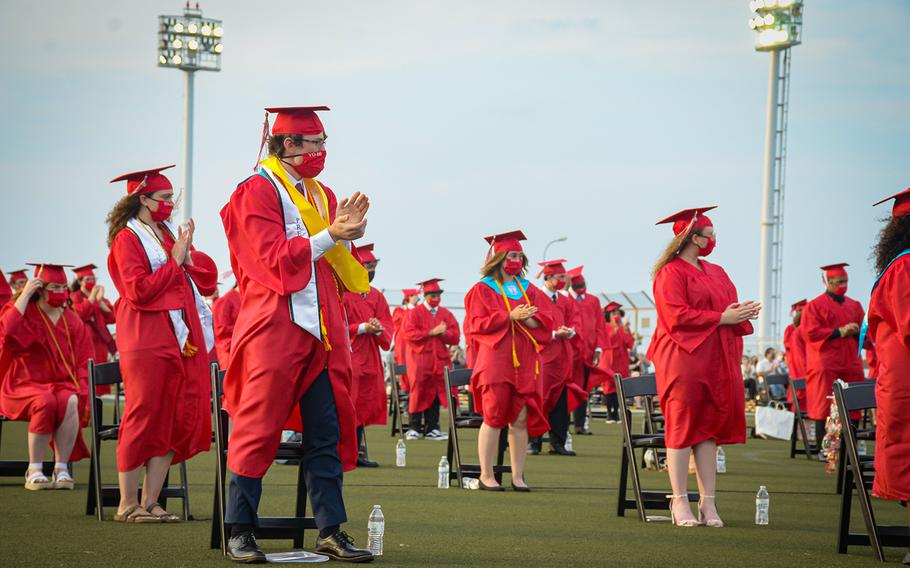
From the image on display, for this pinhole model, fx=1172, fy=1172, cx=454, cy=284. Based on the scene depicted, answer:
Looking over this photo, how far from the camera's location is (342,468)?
609 centimetres

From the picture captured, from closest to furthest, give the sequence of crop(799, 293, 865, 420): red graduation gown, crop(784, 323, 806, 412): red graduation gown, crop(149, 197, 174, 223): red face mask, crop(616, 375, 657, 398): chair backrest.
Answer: crop(149, 197, 174, 223): red face mask, crop(616, 375, 657, 398): chair backrest, crop(799, 293, 865, 420): red graduation gown, crop(784, 323, 806, 412): red graduation gown

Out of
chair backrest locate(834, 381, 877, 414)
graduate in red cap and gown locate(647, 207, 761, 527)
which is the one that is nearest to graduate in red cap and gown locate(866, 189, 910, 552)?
chair backrest locate(834, 381, 877, 414)

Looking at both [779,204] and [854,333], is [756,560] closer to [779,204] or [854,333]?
[854,333]

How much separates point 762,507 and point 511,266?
3458 mm

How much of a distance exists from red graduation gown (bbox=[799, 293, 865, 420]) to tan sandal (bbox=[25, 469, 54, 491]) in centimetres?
957

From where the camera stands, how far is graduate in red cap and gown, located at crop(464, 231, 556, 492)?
10.4 metres

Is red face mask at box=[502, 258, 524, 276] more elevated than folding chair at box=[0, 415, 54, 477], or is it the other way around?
red face mask at box=[502, 258, 524, 276]

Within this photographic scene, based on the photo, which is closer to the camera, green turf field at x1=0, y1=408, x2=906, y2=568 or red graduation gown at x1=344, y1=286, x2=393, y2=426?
green turf field at x1=0, y1=408, x2=906, y2=568

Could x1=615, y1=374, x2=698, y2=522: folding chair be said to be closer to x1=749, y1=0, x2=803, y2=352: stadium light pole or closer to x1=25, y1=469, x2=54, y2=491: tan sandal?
x1=25, y1=469, x2=54, y2=491: tan sandal

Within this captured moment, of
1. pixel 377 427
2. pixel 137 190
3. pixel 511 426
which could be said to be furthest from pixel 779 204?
pixel 137 190

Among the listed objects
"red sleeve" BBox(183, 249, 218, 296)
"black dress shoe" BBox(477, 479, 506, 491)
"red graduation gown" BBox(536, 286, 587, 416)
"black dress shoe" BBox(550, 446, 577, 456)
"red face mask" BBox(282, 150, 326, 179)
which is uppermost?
"red face mask" BBox(282, 150, 326, 179)

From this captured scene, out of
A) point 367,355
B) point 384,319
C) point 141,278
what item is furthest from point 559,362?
point 141,278

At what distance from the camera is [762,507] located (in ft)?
27.7

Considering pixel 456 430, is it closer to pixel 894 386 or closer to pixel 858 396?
pixel 858 396
